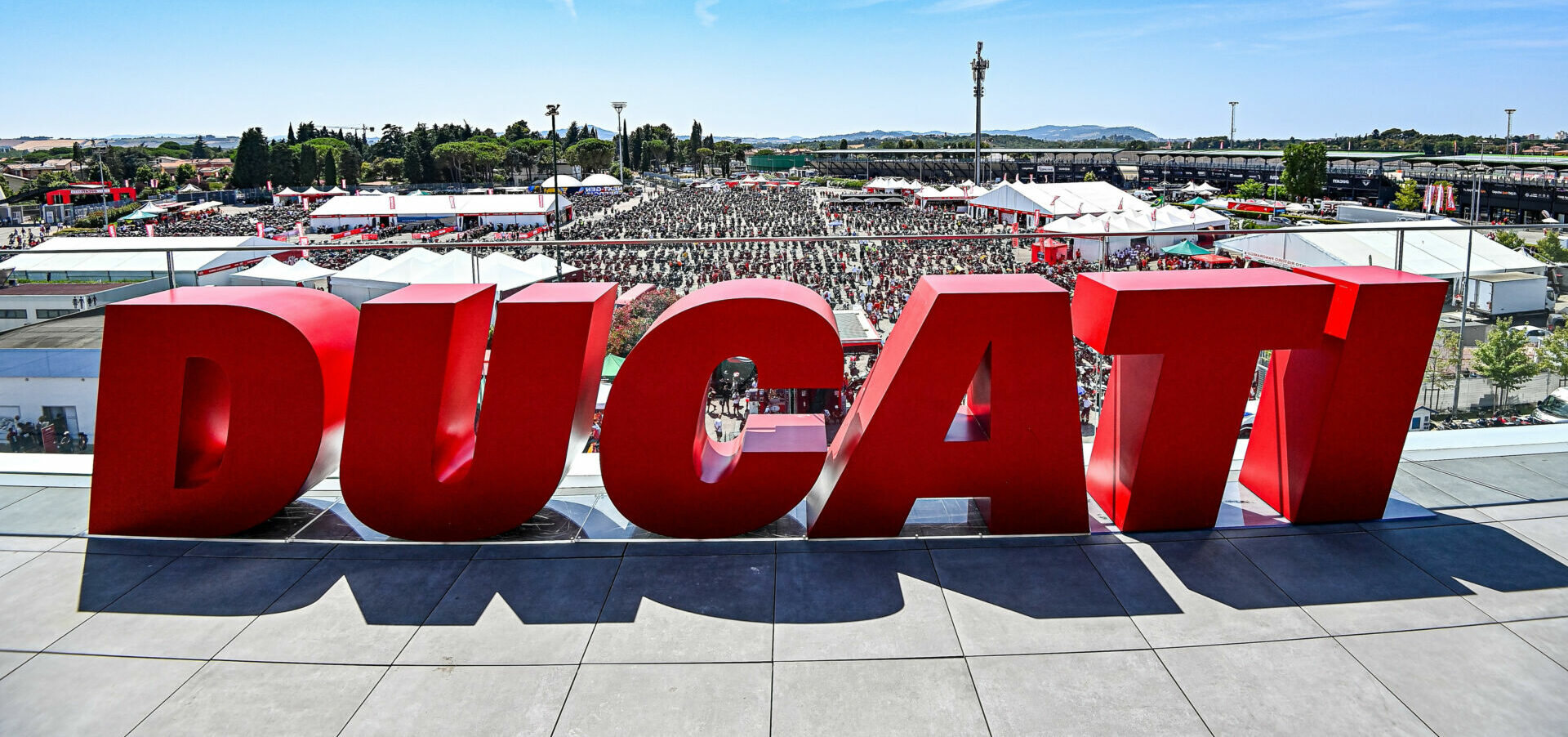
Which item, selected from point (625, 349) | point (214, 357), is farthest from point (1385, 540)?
point (214, 357)

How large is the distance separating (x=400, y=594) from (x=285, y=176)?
94.6 meters

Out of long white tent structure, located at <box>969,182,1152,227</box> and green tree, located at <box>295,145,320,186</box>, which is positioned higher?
green tree, located at <box>295,145,320,186</box>

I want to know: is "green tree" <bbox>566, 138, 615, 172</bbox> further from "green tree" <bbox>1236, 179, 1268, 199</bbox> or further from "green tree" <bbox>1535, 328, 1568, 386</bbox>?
"green tree" <bbox>1535, 328, 1568, 386</bbox>

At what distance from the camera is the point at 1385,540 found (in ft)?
14.0

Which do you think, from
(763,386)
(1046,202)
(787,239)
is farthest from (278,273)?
(1046,202)

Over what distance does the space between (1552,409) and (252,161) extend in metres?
96.2

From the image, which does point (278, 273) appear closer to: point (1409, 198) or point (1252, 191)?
point (1409, 198)

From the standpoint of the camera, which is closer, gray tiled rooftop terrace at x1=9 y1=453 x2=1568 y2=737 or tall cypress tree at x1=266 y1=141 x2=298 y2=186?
gray tiled rooftop terrace at x1=9 y1=453 x2=1568 y2=737

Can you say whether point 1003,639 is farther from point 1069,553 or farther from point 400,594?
point 400,594

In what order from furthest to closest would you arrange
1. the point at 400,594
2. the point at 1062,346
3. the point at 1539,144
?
the point at 1539,144, the point at 1062,346, the point at 400,594

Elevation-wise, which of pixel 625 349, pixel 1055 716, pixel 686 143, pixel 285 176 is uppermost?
pixel 686 143

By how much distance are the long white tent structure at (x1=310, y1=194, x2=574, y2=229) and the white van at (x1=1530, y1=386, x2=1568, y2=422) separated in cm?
5234

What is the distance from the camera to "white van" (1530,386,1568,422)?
6.04 metres

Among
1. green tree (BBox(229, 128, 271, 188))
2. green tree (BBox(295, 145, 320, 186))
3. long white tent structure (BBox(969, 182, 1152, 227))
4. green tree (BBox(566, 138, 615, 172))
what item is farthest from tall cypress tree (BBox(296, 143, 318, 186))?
long white tent structure (BBox(969, 182, 1152, 227))
